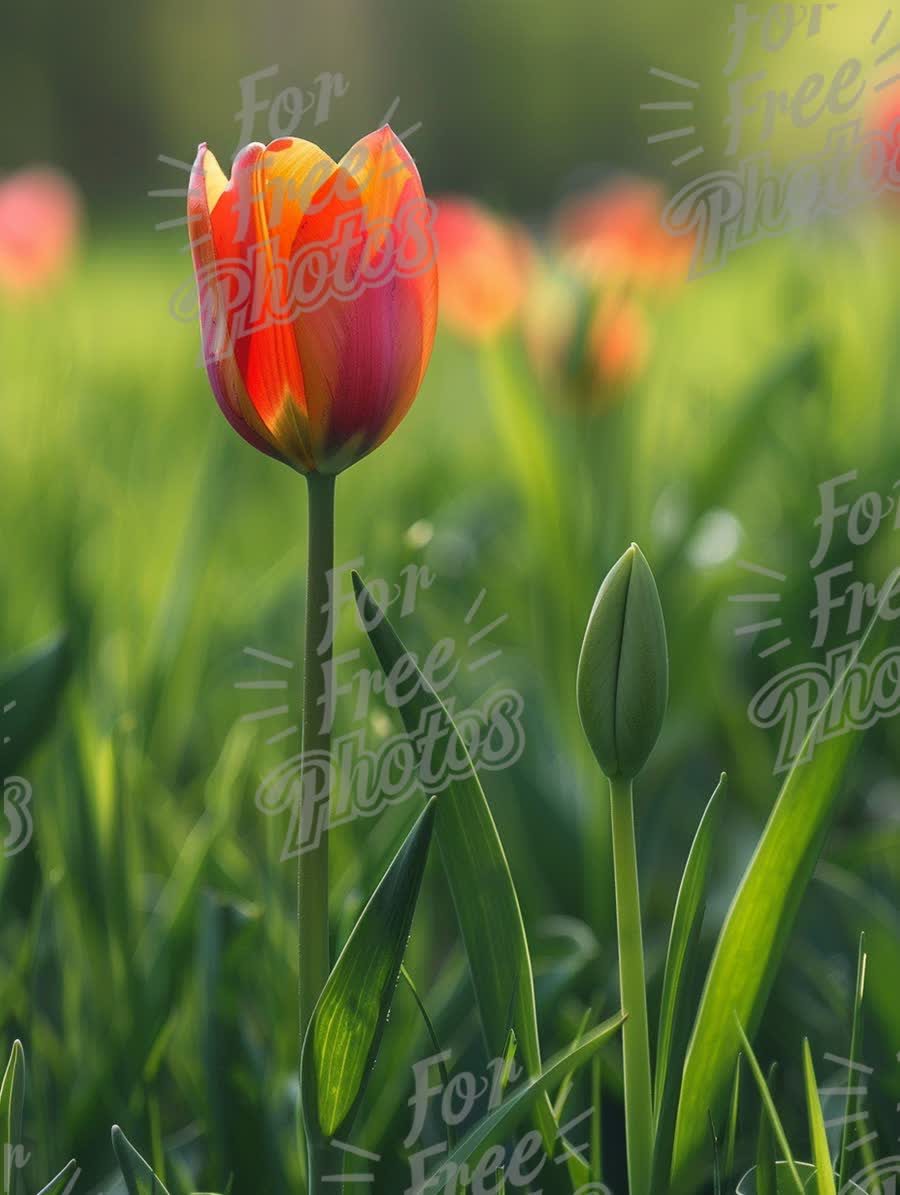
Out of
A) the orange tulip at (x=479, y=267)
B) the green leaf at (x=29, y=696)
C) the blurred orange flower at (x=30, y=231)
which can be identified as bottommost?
the green leaf at (x=29, y=696)

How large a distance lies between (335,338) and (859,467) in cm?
77

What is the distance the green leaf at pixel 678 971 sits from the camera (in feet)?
1.21

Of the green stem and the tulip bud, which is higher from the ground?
the tulip bud

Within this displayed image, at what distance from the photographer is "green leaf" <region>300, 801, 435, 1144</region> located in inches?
13.7

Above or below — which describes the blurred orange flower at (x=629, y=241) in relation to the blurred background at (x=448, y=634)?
above

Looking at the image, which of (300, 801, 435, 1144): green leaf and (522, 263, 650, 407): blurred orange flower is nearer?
(300, 801, 435, 1144): green leaf

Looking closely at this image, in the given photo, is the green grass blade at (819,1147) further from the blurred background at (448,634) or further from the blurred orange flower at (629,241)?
the blurred orange flower at (629,241)

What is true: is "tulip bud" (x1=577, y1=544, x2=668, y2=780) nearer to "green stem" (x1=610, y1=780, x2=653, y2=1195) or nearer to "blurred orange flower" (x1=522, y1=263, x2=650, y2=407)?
"green stem" (x1=610, y1=780, x2=653, y2=1195)

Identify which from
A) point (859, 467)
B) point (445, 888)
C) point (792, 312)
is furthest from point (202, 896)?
point (792, 312)

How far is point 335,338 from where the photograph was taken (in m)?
0.36

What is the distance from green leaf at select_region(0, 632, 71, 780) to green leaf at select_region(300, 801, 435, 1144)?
23 cm

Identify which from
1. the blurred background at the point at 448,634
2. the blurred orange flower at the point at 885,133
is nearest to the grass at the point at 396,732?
the blurred background at the point at 448,634

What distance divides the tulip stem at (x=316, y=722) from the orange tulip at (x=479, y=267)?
0.87 metres

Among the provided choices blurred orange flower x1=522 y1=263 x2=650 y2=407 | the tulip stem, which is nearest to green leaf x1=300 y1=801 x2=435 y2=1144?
the tulip stem
